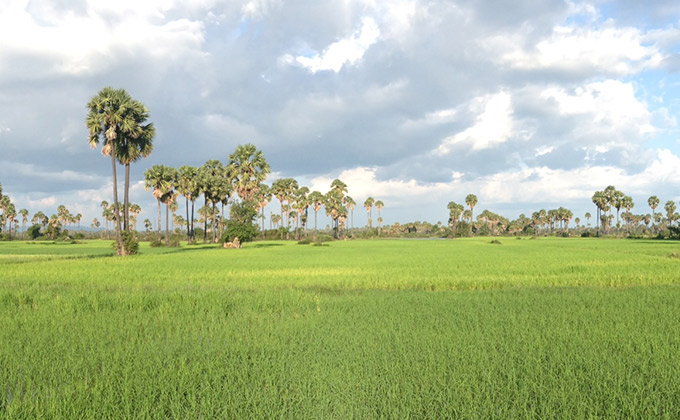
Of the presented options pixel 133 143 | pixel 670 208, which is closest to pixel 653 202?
pixel 670 208

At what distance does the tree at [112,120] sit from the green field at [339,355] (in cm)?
2871

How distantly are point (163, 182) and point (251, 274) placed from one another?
5682 centimetres

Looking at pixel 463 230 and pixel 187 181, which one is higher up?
pixel 187 181

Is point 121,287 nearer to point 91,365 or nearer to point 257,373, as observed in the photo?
point 91,365

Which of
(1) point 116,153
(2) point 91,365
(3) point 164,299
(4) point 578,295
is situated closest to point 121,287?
(3) point 164,299

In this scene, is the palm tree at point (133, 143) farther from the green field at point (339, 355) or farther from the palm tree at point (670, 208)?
the palm tree at point (670, 208)

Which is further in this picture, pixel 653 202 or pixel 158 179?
pixel 653 202

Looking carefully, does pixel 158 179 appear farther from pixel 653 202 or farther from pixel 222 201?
pixel 653 202

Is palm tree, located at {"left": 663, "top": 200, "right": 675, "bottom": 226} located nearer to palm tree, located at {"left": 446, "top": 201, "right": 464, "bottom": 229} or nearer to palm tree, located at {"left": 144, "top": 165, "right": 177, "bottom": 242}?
palm tree, located at {"left": 446, "top": 201, "right": 464, "bottom": 229}

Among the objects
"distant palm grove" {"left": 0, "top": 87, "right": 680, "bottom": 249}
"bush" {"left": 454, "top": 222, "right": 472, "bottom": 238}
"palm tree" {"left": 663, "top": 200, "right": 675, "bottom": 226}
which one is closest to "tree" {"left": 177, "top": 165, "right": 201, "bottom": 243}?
"distant palm grove" {"left": 0, "top": 87, "right": 680, "bottom": 249}

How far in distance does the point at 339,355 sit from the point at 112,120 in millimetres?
41996

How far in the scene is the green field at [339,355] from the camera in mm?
5391

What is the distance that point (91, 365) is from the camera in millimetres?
7133

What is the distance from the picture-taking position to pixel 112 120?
40062mm
